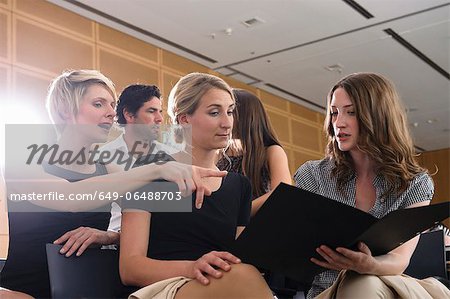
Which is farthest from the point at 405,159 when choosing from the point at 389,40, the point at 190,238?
the point at 389,40

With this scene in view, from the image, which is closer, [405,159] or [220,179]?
[220,179]

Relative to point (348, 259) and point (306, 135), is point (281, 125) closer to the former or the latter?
point (306, 135)

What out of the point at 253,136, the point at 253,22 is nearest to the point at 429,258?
the point at 253,136

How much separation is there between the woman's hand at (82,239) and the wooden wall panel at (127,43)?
14.6ft

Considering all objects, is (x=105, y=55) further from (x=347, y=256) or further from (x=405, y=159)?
(x=347, y=256)

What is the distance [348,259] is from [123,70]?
16.1 feet

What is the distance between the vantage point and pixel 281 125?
860 cm

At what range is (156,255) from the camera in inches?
60.2

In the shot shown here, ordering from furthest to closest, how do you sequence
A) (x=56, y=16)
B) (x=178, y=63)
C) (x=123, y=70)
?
(x=178, y=63) < (x=123, y=70) < (x=56, y=16)

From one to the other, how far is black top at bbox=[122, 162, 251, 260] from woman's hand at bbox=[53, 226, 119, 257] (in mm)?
208

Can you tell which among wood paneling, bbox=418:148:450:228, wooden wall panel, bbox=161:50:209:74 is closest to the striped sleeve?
wooden wall panel, bbox=161:50:209:74

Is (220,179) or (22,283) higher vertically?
(220,179)

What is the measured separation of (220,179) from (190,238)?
0.76 ft

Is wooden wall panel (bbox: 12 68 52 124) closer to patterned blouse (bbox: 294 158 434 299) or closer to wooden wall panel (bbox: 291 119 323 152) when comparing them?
patterned blouse (bbox: 294 158 434 299)
